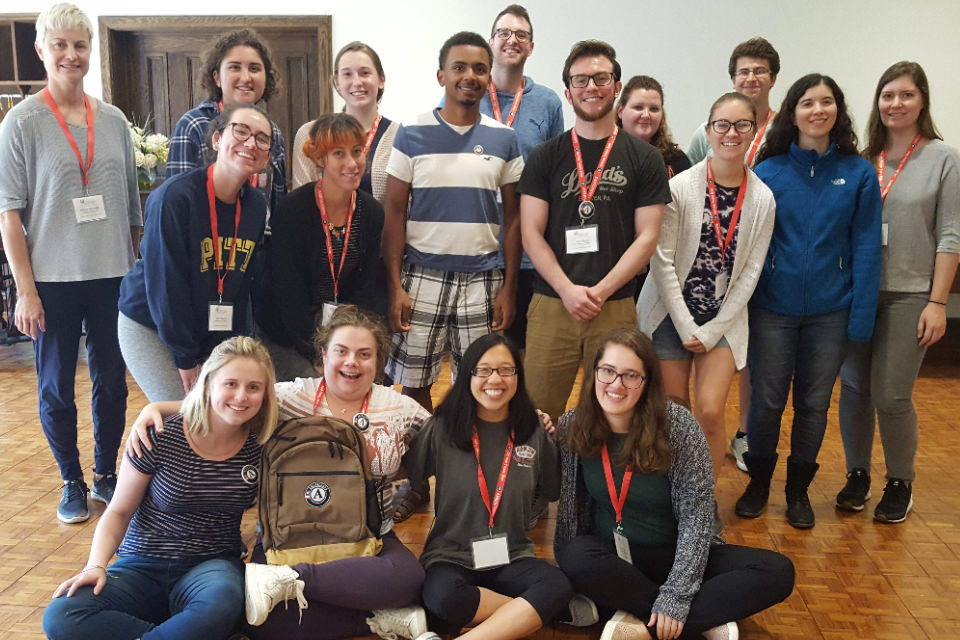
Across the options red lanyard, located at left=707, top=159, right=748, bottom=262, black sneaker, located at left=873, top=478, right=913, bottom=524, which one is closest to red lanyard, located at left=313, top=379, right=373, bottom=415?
red lanyard, located at left=707, top=159, right=748, bottom=262

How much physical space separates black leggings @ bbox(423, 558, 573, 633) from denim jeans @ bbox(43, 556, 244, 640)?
540 millimetres

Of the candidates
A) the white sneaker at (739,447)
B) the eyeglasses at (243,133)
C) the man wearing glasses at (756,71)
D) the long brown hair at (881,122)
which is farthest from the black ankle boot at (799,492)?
the eyeglasses at (243,133)

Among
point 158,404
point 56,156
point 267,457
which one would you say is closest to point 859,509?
point 267,457

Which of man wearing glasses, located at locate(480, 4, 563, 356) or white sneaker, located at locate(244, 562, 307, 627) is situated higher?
man wearing glasses, located at locate(480, 4, 563, 356)

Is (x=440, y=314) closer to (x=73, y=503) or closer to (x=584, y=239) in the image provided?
(x=584, y=239)

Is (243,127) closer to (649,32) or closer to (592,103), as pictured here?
(592,103)

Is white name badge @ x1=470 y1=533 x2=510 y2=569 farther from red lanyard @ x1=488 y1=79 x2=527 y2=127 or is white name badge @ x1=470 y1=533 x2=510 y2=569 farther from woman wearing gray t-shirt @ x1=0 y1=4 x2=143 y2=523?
red lanyard @ x1=488 y1=79 x2=527 y2=127

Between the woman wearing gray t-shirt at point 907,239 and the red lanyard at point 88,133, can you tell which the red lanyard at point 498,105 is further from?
the red lanyard at point 88,133

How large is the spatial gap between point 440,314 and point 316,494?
902 millimetres

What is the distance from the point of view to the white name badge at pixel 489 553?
2463 mm

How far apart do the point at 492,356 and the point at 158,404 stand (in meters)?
0.97

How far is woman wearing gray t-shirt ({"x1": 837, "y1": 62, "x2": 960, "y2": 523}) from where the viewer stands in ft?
10.0

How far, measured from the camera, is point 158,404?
7.86 ft

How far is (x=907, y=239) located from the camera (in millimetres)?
3107
